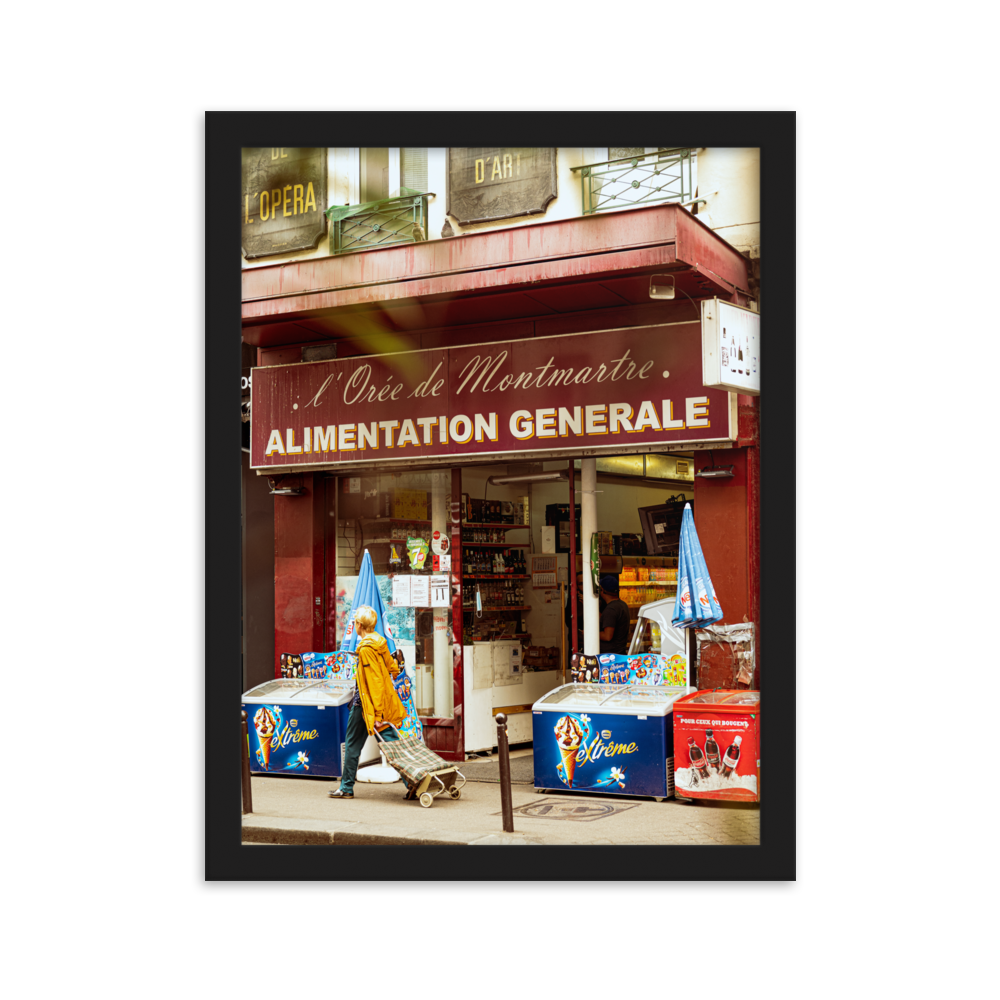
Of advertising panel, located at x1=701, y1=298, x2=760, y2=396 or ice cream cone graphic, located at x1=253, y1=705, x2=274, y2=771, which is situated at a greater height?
advertising panel, located at x1=701, y1=298, x2=760, y2=396

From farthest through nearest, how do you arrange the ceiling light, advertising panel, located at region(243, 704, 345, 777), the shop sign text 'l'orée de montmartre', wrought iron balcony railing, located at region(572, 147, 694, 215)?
the ceiling light
advertising panel, located at region(243, 704, 345, 777)
wrought iron balcony railing, located at region(572, 147, 694, 215)
the shop sign text 'l'orée de montmartre'

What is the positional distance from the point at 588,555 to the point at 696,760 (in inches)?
99.5

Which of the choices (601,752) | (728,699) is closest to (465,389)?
(601,752)

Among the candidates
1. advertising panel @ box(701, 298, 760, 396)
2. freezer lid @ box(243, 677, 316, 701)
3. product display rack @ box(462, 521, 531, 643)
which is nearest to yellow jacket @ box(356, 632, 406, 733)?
freezer lid @ box(243, 677, 316, 701)

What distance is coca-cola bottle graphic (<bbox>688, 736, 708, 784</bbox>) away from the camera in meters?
8.83

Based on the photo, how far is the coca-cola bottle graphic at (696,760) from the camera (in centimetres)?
883

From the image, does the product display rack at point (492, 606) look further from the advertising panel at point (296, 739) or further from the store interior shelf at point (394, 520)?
the advertising panel at point (296, 739)

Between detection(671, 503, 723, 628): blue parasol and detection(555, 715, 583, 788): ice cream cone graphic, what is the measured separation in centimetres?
122

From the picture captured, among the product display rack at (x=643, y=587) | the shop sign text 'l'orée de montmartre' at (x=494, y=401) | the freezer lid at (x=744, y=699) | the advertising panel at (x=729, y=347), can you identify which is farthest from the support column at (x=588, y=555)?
the advertising panel at (x=729, y=347)

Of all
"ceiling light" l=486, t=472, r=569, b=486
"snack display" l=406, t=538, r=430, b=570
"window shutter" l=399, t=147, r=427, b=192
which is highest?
"window shutter" l=399, t=147, r=427, b=192

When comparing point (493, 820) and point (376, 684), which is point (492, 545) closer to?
point (376, 684)

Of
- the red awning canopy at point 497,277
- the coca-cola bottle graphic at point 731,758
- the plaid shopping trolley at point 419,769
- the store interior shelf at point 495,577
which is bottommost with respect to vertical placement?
the plaid shopping trolley at point 419,769

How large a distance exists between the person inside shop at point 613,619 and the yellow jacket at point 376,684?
2.22 metres

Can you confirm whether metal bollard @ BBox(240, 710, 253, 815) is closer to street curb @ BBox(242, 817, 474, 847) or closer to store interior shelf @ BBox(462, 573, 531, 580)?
street curb @ BBox(242, 817, 474, 847)
